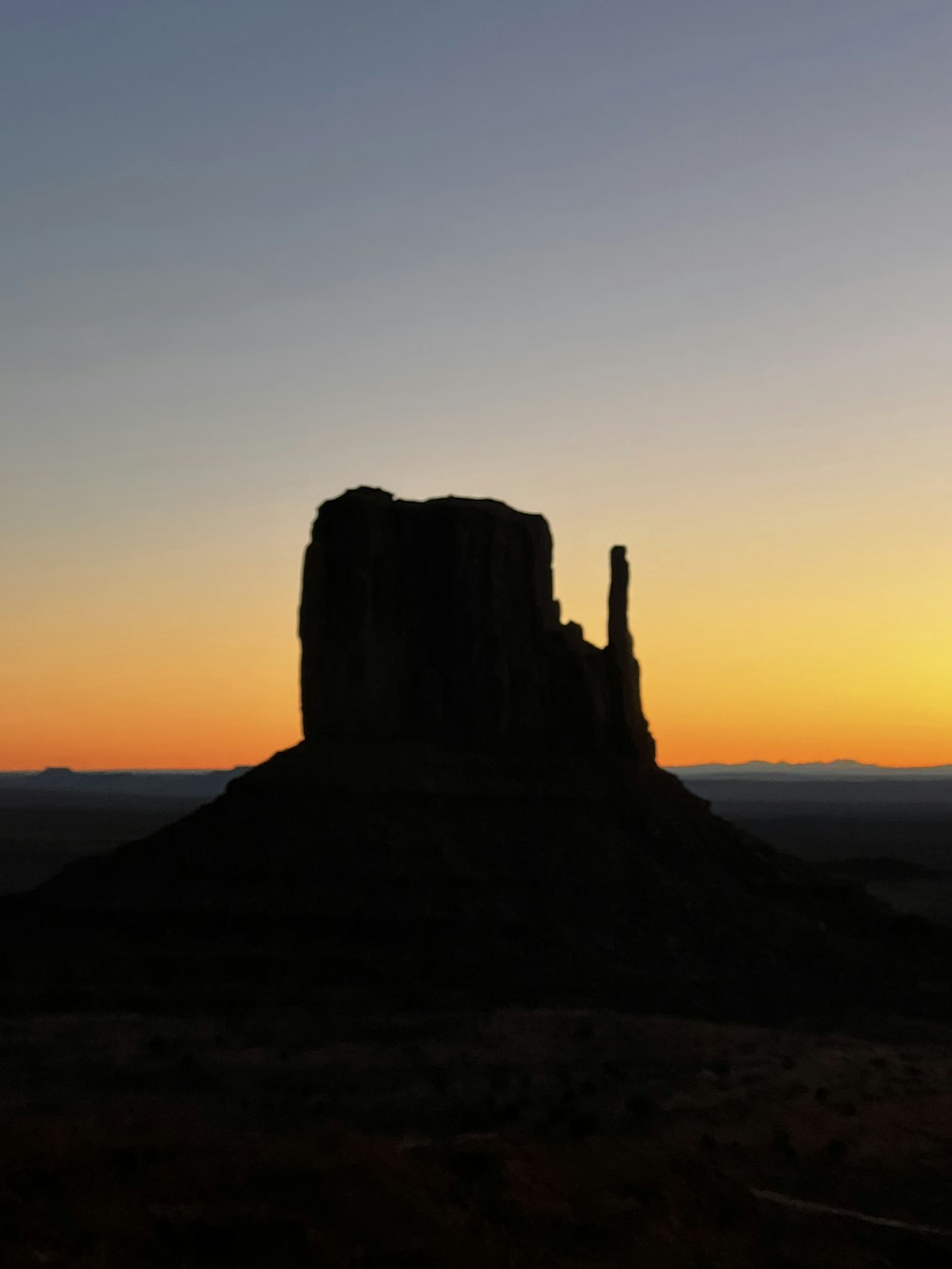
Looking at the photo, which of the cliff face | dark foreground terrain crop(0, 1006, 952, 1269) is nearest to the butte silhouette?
the cliff face

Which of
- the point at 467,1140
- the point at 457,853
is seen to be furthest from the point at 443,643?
the point at 467,1140

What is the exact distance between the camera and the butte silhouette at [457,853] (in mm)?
56875

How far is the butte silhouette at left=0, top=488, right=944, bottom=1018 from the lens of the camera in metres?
56.9

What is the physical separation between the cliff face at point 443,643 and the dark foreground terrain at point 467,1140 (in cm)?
2042

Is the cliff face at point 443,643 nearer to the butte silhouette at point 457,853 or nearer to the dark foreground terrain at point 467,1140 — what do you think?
the butte silhouette at point 457,853

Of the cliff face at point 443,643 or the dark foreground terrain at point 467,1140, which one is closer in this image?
the dark foreground terrain at point 467,1140

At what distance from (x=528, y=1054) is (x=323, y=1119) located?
10.2 meters

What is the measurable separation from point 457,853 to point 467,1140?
33.3 metres

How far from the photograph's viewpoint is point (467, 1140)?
29.3 m

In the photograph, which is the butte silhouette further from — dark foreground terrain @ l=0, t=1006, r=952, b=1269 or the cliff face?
dark foreground terrain @ l=0, t=1006, r=952, b=1269

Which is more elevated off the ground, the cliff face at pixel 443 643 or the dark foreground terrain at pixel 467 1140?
the cliff face at pixel 443 643

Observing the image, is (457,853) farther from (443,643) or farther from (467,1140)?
(467,1140)

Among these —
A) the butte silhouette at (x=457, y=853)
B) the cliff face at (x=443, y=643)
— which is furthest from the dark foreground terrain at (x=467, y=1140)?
the cliff face at (x=443, y=643)

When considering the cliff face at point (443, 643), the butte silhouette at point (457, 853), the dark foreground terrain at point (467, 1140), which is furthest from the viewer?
the cliff face at point (443, 643)
